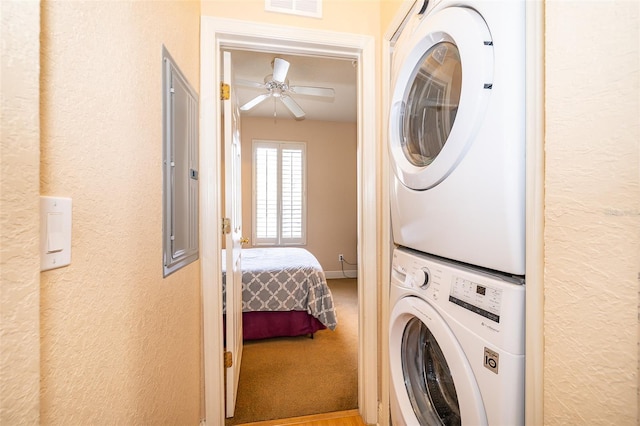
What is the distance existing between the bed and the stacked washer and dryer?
1.45 metres

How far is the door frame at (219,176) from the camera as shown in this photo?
1423mm

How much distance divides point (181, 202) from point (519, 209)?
1160 mm

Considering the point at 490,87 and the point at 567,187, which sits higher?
the point at 490,87

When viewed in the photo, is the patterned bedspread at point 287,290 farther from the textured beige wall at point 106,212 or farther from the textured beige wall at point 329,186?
the textured beige wall at point 329,186

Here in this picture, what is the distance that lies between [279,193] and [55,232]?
169 inches

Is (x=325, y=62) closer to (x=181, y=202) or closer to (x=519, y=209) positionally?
(x=181, y=202)

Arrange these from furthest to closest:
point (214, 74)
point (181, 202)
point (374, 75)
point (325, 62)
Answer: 1. point (325, 62)
2. point (374, 75)
3. point (214, 74)
4. point (181, 202)

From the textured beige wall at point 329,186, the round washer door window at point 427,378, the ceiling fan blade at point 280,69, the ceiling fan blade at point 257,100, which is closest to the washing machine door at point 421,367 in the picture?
the round washer door window at point 427,378

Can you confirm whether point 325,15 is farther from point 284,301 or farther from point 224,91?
point 284,301

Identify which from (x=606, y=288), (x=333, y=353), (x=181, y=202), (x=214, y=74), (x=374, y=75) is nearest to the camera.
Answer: (x=606, y=288)

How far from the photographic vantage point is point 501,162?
0.67 m

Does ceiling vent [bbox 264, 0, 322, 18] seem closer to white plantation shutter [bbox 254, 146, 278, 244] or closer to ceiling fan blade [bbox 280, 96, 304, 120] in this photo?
ceiling fan blade [bbox 280, 96, 304, 120]

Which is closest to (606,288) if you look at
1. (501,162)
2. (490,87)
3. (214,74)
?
(501,162)

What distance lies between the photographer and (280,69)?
8.18 feet
